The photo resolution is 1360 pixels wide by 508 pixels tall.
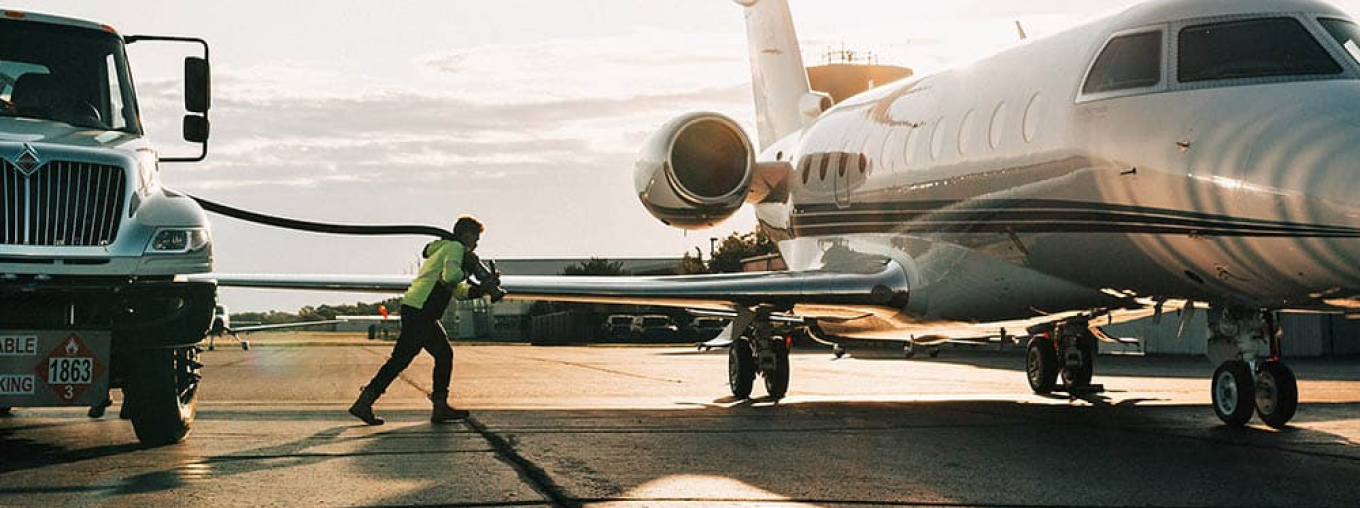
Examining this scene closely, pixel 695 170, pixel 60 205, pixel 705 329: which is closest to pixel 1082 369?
pixel 695 170

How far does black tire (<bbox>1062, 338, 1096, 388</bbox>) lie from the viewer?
15797mm

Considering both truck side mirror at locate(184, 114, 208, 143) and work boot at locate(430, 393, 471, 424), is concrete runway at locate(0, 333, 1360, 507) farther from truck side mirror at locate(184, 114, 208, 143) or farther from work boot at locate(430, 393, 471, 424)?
truck side mirror at locate(184, 114, 208, 143)

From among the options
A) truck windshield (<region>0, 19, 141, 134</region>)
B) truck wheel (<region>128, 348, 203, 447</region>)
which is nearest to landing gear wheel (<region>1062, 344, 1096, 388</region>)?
truck wheel (<region>128, 348, 203, 447</region>)

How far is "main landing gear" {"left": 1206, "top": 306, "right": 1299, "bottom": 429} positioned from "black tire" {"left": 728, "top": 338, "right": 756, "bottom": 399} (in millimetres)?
5844

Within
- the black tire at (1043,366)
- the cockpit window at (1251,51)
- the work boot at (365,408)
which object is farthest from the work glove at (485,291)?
the black tire at (1043,366)

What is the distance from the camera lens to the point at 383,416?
40.4 feet

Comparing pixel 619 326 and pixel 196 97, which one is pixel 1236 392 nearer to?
pixel 196 97

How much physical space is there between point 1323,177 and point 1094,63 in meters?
2.68

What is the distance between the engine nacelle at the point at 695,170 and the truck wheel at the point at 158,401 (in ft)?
23.9

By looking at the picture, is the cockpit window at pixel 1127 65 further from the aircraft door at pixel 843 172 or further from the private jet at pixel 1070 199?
the aircraft door at pixel 843 172

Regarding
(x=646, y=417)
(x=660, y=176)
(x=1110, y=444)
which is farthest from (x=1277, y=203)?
(x=660, y=176)

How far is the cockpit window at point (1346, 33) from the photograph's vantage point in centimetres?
939

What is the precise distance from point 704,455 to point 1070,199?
3.41 metres

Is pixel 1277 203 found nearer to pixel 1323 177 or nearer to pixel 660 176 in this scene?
pixel 1323 177
